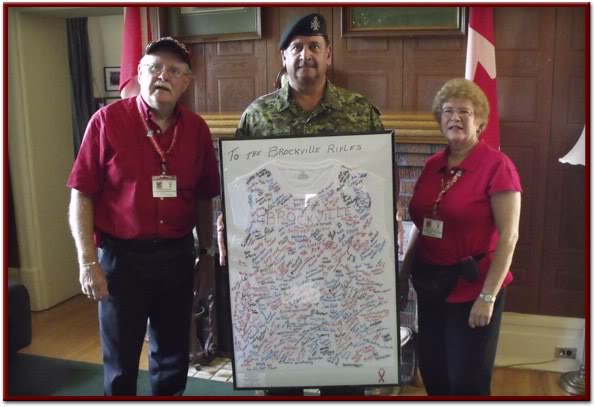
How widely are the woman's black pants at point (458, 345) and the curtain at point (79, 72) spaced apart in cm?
297

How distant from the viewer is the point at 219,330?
10.2 ft

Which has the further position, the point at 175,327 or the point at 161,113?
the point at 175,327

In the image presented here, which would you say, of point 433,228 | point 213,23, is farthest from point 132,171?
point 213,23

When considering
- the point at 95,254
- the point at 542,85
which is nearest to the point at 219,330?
the point at 95,254

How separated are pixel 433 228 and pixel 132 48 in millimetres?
1934

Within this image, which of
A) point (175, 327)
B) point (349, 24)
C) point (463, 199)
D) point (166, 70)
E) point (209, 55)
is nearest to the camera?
point (463, 199)

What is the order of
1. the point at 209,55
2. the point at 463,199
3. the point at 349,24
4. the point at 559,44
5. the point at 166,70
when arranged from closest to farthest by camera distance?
the point at 463,199 → the point at 166,70 → the point at 559,44 → the point at 349,24 → the point at 209,55

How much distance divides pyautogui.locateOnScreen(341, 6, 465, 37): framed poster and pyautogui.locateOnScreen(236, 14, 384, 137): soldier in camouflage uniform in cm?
90

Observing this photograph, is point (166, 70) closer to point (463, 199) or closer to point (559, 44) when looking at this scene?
point (463, 199)

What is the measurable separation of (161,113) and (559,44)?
1929mm

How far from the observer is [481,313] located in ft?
5.45

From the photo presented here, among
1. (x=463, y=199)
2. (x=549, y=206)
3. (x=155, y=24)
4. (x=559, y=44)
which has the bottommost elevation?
(x=549, y=206)

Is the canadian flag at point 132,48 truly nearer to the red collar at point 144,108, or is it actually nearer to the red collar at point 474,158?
the red collar at point 144,108

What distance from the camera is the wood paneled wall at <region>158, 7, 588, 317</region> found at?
2631 mm
